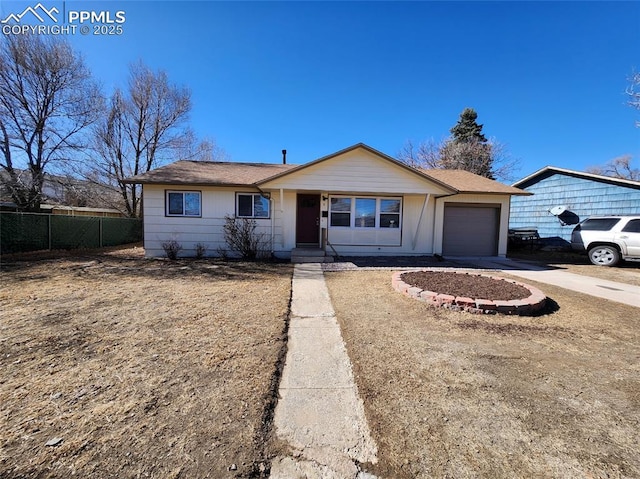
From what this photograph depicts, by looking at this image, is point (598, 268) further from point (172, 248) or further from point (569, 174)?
point (172, 248)

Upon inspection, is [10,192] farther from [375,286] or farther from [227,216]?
[375,286]

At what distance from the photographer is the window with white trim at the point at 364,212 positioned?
11281 millimetres

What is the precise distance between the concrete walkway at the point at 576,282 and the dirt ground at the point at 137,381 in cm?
667

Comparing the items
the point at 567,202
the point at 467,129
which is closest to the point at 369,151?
the point at 567,202

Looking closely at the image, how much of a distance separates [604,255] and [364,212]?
8.46 meters

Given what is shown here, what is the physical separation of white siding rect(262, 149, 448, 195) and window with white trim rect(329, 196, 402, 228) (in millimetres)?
967

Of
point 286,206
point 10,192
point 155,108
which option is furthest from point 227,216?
point 155,108

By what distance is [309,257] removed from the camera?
995cm

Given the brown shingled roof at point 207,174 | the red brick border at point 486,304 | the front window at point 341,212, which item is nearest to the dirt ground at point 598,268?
the red brick border at point 486,304

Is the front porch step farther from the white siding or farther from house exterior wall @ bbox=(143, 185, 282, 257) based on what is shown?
the white siding

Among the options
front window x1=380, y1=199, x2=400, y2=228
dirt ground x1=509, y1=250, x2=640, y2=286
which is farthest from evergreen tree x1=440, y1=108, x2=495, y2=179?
front window x1=380, y1=199, x2=400, y2=228

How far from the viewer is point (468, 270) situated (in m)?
8.76

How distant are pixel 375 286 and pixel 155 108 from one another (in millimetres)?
23022

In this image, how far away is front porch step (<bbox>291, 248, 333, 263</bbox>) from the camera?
9.88m
